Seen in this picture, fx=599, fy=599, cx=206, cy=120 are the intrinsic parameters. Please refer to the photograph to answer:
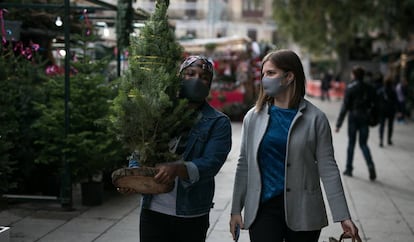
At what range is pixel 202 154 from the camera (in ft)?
10.5

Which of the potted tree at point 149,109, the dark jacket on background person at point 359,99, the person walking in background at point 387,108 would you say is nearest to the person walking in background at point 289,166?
the potted tree at point 149,109

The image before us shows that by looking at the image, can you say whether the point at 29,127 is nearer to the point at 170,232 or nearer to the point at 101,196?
the point at 101,196

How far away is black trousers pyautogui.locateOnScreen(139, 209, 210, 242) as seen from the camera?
Answer: 3238 millimetres

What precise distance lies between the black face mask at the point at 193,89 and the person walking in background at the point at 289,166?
0.44 m

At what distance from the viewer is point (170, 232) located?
10.7 ft

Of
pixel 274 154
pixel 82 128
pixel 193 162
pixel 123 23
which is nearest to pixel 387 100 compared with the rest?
pixel 123 23

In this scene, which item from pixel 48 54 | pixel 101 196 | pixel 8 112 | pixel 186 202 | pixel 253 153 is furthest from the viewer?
pixel 48 54

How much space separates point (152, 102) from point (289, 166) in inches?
34.9

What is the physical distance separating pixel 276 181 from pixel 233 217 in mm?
363

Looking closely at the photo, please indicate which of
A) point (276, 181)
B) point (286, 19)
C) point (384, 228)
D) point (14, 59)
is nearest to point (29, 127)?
point (14, 59)

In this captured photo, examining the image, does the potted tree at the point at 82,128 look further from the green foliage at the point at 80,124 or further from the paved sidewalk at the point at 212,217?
the paved sidewalk at the point at 212,217

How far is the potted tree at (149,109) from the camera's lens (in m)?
2.96

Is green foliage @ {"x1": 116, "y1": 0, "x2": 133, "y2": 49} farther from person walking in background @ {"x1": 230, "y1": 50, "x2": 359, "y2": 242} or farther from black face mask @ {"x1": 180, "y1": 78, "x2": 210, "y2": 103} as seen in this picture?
black face mask @ {"x1": 180, "y1": 78, "x2": 210, "y2": 103}

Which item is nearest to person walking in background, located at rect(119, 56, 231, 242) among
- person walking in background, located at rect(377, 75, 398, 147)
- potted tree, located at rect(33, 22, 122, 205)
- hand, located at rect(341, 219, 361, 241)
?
hand, located at rect(341, 219, 361, 241)
